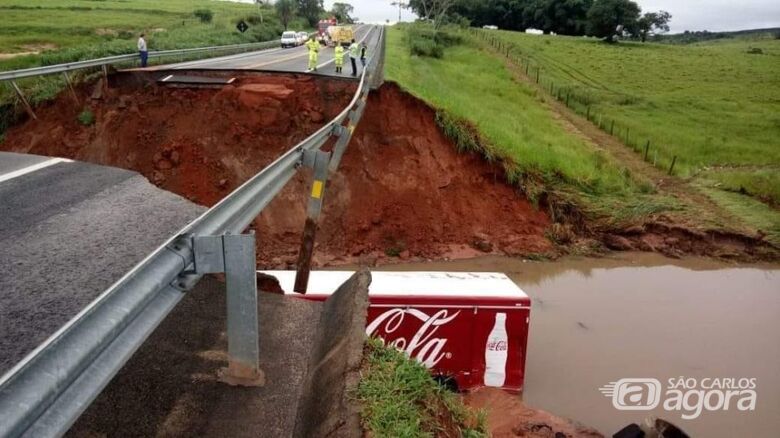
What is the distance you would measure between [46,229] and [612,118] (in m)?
31.1

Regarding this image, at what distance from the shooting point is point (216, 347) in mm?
3486

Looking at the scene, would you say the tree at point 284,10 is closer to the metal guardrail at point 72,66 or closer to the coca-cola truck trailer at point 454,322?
the metal guardrail at point 72,66

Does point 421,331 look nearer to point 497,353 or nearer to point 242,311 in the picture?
point 497,353

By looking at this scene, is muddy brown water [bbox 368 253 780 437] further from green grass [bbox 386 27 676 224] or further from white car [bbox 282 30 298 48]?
white car [bbox 282 30 298 48]

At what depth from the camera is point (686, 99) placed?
3856cm

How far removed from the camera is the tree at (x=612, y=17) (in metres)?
73.5

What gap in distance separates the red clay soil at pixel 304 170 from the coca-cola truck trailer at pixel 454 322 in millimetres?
7367

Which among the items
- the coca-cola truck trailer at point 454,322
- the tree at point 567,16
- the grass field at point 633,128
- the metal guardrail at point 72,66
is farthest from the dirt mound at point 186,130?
the tree at point 567,16

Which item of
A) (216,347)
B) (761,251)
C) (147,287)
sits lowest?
(761,251)

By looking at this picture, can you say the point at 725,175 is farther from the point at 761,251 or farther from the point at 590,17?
the point at 590,17

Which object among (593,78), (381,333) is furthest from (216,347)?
(593,78)

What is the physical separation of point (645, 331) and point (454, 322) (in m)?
6.61

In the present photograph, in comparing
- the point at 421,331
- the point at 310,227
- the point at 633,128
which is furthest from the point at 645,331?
the point at 633,128

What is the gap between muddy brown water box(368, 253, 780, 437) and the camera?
416 inches
